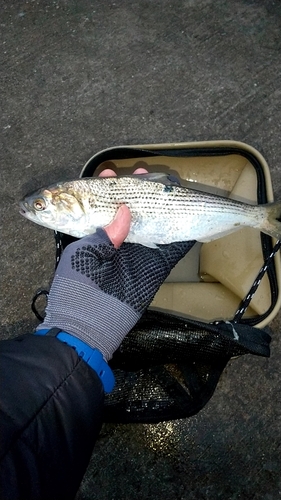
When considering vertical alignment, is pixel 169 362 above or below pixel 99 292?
below

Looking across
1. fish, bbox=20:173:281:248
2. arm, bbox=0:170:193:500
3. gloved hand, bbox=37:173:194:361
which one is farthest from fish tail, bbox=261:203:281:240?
gloved hand, bbox=37:173:194:361

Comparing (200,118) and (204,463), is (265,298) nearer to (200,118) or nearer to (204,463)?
(204,463)

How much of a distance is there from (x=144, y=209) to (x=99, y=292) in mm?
461

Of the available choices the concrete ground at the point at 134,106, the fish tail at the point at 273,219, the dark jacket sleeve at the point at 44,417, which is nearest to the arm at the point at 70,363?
the dark jacket sleeve at the point at 44,417

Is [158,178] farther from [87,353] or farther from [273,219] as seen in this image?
[87,353]

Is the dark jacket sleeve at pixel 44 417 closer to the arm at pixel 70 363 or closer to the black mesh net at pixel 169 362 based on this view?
the arm at pixel 70 363

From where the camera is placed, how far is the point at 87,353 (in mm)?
1736

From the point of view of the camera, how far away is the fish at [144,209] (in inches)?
80.3

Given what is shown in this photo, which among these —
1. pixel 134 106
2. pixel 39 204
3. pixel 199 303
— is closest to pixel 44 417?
pixel 39 204

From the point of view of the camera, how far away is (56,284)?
190 cm

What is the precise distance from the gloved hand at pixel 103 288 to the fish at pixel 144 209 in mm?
83

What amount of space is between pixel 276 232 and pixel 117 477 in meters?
1.56

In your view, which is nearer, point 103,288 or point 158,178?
point 103,288

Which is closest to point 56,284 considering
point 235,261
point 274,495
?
point 235,261
